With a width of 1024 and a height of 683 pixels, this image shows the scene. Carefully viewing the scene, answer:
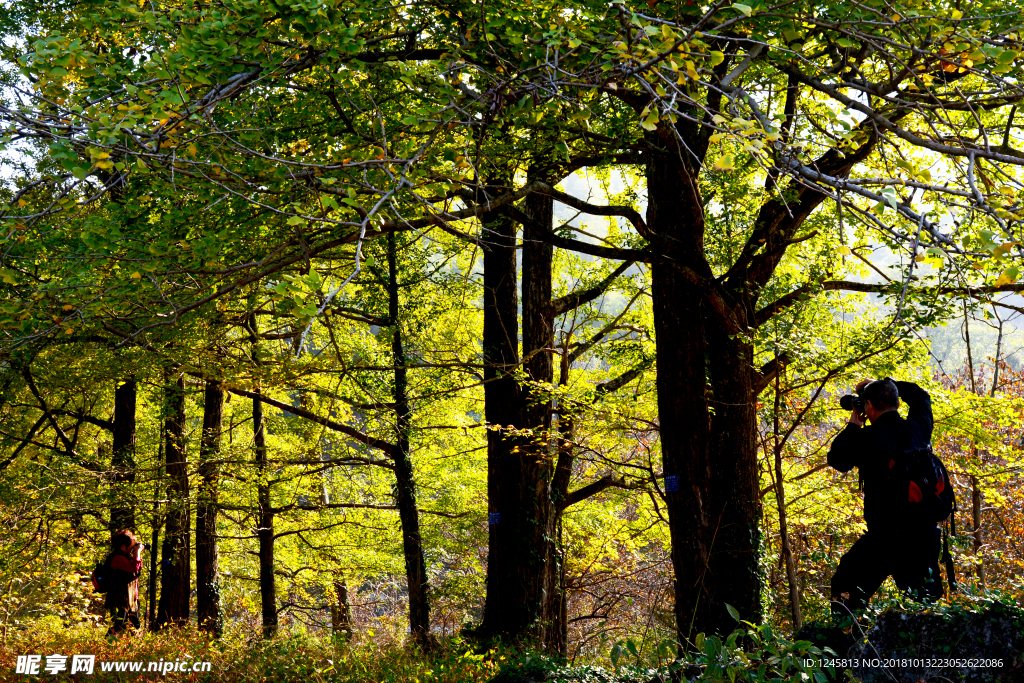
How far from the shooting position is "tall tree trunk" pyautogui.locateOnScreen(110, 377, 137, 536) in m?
10.1

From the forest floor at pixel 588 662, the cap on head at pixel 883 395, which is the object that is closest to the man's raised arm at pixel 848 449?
the cap on head at pixel 883 395

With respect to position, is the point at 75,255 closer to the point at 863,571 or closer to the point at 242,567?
the point at 863,571

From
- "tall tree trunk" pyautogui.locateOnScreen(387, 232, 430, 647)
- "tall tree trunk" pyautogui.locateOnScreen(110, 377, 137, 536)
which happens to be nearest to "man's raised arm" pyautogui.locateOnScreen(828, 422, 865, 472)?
"tall tree trunk" pyautogui.locateOnScreen(387, 232, 430, 647)

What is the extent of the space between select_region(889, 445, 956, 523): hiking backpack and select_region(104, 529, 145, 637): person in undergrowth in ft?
35.6

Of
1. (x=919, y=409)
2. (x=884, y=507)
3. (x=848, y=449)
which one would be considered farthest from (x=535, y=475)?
(x=919, y=409)

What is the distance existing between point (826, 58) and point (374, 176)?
4670mm

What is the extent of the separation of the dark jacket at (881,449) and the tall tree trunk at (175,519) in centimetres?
892

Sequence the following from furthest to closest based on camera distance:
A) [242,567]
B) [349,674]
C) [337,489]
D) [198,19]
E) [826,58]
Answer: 1. [242,567]
2. [337,489]
3. [826,58]
4. [349,674]
5. [198,19]

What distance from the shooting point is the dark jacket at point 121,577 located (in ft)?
37.4

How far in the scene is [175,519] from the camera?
469 inches

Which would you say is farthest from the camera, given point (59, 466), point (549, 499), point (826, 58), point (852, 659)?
point (59, 466)

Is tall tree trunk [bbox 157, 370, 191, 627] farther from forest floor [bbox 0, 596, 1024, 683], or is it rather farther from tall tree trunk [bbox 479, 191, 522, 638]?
tall tree trunk [bbox 479, 191, 522, 638]

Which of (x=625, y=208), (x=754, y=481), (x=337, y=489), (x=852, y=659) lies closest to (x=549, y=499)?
(x=754, y=481)

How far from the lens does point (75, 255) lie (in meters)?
5.88
